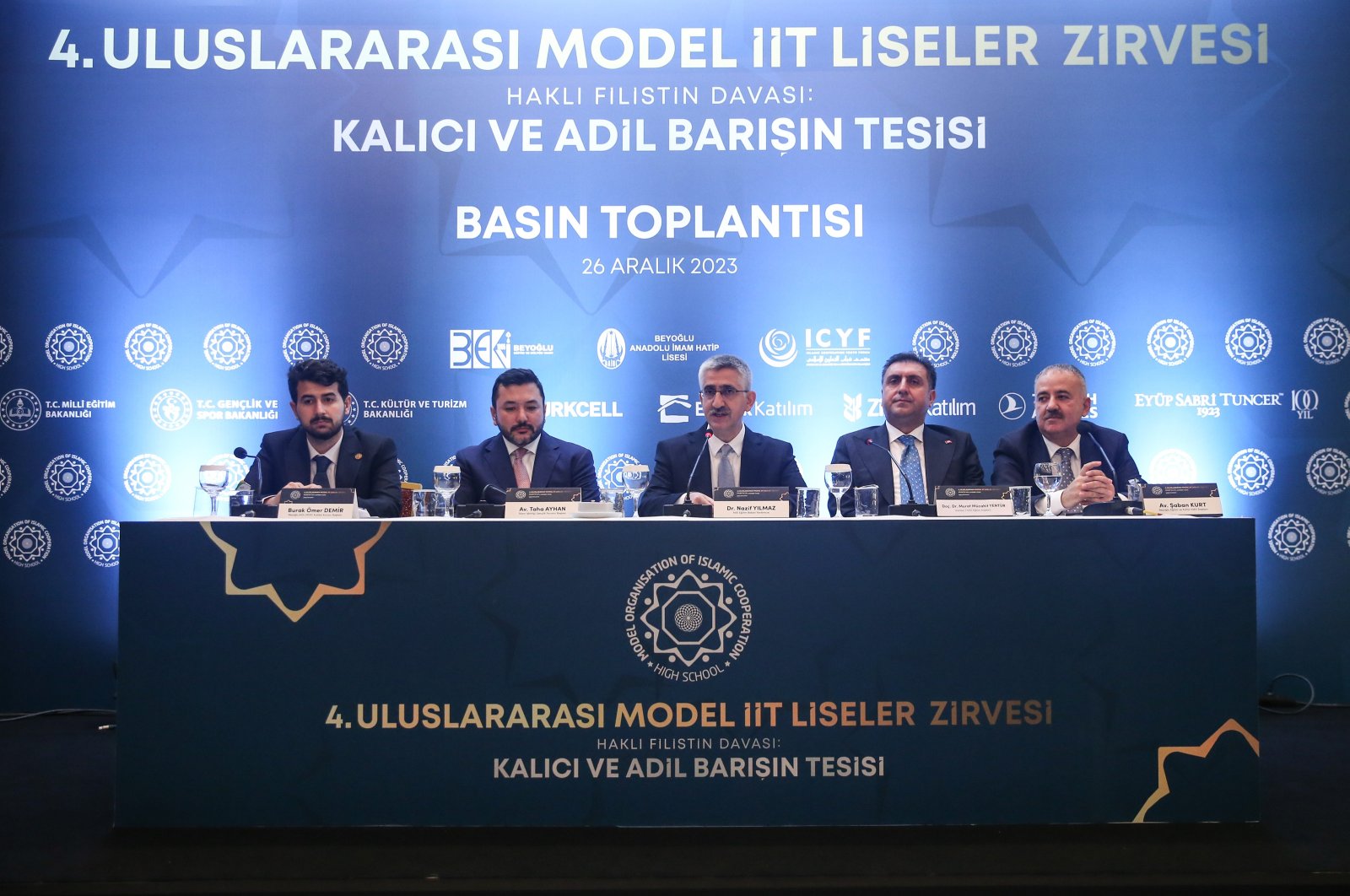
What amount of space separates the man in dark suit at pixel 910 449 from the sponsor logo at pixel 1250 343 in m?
1.53

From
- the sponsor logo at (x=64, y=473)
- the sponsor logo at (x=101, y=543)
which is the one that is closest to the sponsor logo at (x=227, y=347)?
the sponsor logo at (x=64, y=473)

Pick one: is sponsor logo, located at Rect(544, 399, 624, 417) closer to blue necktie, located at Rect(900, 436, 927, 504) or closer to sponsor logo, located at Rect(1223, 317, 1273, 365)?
blue necktie, located at Rect(900, 436, 927, 504)

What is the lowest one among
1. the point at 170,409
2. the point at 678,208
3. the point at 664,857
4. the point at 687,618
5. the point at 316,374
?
the point at 664,857

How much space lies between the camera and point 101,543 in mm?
4531

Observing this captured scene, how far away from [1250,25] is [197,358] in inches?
198

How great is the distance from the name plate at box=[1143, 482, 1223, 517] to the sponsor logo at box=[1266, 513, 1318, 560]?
6.92 ft

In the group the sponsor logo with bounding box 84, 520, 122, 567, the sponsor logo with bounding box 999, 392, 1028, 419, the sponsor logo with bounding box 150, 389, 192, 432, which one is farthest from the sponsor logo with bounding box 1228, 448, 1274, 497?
the sponsor logo with bounding box 84, 520, 122, 567

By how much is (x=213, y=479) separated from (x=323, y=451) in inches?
42.9

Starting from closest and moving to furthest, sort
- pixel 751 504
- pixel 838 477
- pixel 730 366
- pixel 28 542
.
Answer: pixel 751 504
pixel 838 477
pixel 730 366
pixel 28 542

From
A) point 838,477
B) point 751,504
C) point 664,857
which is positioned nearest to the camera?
point 664,857

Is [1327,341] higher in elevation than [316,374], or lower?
higher

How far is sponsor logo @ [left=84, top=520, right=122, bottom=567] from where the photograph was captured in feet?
14.9

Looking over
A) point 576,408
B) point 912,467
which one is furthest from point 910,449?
point 576,408

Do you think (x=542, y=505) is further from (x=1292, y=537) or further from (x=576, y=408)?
(x=1292, y=537)
